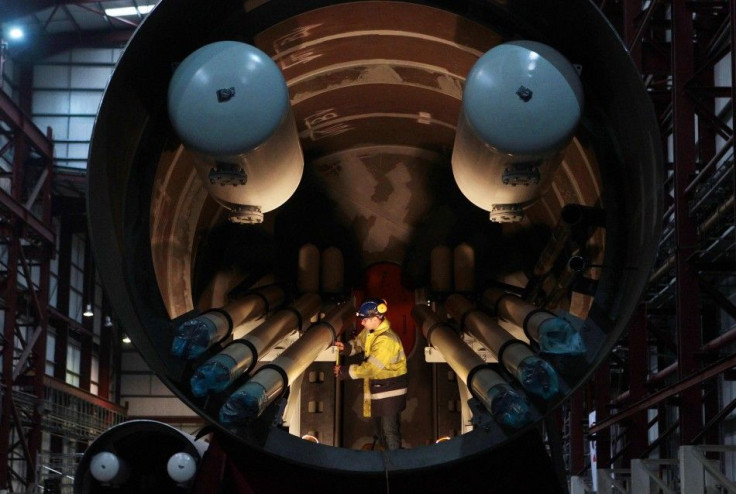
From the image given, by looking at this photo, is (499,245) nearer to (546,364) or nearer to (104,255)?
(546,364)

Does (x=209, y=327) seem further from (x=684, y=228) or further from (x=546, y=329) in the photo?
(x=684, y=228)

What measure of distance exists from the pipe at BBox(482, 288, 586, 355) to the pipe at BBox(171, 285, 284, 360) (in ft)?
4.93

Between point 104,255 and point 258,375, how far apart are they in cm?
93

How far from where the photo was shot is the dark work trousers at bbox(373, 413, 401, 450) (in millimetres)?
6891

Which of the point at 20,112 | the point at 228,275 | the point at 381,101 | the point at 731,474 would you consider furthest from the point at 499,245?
the point at 20,112

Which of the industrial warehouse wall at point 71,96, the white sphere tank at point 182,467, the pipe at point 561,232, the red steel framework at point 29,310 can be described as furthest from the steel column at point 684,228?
the industrial warehouse wall at point 71,96

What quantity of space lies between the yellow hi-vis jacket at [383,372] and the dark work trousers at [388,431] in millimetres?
116

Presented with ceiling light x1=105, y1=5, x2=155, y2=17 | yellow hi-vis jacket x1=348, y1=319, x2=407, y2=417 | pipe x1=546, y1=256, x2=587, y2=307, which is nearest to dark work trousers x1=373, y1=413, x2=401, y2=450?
yellow hi-vis jacket x1=348, y1=319, x2=407, y2=417

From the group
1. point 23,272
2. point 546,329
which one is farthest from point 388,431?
point 23,272

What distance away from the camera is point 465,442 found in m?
4.85

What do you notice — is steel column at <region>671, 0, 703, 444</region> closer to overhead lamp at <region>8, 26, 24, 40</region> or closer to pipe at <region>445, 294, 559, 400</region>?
pipe at <region>445, 294, 559, 400</region>

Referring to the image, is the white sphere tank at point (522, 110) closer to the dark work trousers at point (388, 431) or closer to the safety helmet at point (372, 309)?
the safety helmet at point (372, 309)

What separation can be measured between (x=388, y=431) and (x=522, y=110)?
3.12m

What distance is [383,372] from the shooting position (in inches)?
263
